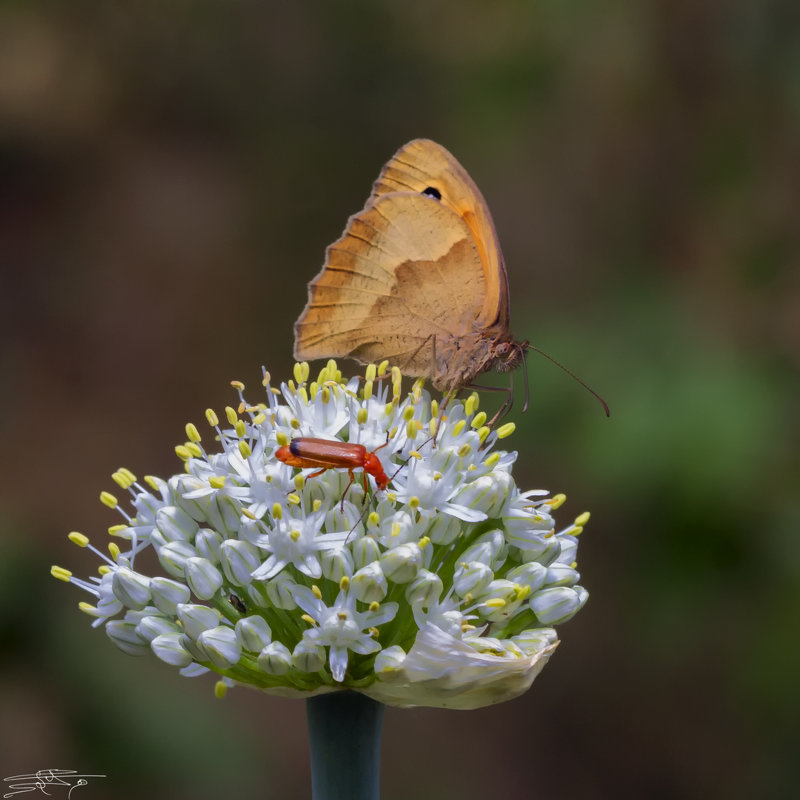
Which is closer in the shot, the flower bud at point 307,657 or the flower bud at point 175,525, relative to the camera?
the flower bud at point 307,657

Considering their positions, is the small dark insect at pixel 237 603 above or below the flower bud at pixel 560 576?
below

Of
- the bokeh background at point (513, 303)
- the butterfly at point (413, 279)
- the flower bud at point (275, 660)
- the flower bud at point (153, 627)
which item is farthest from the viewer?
Answer: the bokeh background at point (513, 303)

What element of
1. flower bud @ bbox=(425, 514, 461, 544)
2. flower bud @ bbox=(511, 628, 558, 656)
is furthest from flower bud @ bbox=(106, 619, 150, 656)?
flower bud @ bbox=(511, 628, 558, 656)

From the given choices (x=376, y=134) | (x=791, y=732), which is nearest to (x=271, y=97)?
(x=376, y=134)

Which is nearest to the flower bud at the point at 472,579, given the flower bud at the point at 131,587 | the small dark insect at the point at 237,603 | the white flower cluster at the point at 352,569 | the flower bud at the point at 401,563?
the white flower cluster at the point at 352,569

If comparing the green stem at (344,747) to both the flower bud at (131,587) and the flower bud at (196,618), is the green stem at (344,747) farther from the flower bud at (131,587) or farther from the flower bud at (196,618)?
the flower bud at (131,587)

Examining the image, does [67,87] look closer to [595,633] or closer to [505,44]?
[505,44]

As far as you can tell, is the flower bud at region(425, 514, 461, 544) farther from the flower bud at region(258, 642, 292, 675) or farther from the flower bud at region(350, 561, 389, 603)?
the flower bud at region(258, 642, 292, 675)
